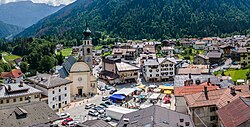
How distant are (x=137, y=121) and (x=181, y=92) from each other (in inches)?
674

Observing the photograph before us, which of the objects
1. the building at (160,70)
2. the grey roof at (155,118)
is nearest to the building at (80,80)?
the building at (160,70)

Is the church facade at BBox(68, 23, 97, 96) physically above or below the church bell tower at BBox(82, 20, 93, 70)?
below

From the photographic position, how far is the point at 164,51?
134 m

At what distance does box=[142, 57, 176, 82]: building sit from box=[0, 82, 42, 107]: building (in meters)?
36.8

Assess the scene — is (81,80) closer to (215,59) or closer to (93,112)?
(93,112)

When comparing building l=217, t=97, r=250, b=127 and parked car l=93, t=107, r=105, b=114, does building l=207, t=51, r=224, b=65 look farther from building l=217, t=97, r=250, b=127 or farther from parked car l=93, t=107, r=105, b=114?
building l=217, t=97, r=250, b=127

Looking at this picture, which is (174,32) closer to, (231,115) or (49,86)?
(49,86)

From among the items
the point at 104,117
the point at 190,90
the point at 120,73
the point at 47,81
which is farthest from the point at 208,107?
the point at 120,73

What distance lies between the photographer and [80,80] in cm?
6844

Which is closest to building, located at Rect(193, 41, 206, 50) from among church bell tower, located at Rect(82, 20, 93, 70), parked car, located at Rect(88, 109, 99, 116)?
church bell tower, located at Rect(82, 20, 93, 70)

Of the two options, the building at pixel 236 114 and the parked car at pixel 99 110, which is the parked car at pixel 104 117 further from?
the building at pixel 236 114

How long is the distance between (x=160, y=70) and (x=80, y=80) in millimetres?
25137

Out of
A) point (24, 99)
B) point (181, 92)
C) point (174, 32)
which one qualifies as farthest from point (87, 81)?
point (174, 32)

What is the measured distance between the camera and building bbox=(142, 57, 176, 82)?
83.4 m
